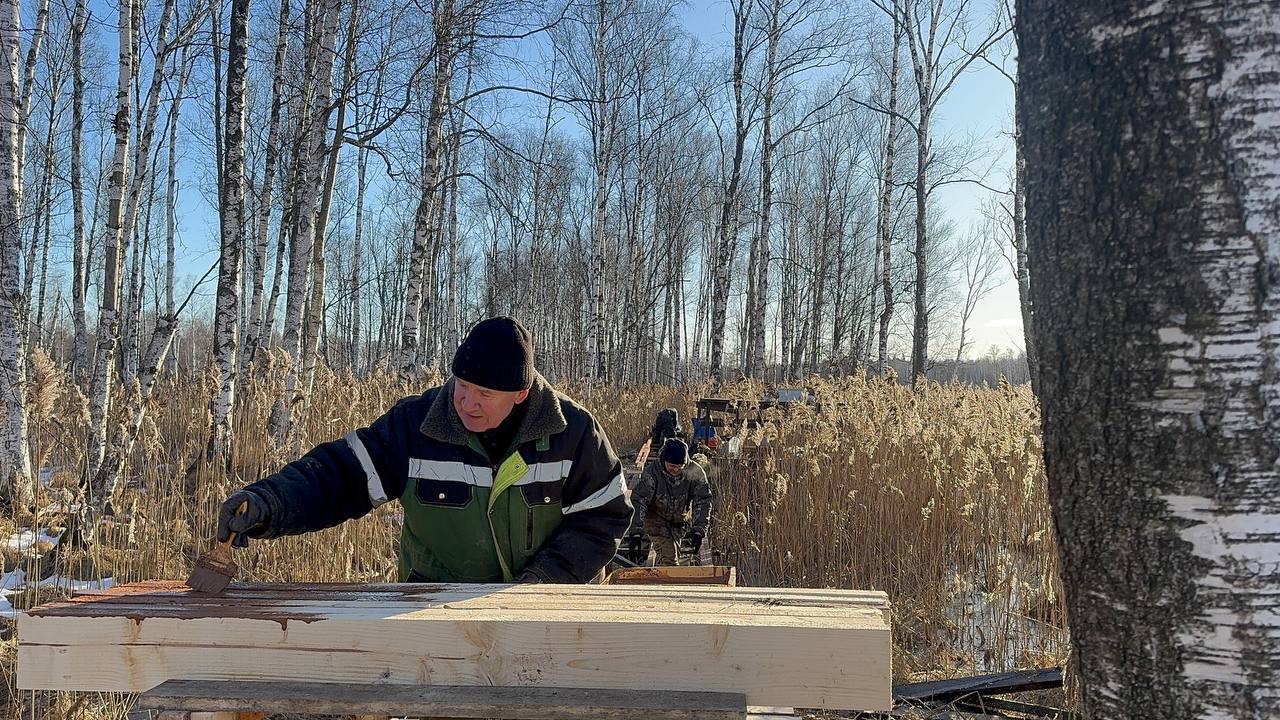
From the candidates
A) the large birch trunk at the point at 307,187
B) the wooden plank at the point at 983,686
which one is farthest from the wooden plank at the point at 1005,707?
the large birch trunk at the point at 307,187

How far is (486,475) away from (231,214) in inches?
180

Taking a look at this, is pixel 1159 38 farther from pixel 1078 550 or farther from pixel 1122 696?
pixel 1122 696

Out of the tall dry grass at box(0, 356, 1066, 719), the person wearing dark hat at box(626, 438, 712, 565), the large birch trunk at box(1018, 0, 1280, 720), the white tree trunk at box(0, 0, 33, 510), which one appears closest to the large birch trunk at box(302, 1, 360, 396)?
Result: the tall dry grass at box(0, 356, 1066, 719)

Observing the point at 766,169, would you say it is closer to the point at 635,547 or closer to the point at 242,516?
the point at 635,547

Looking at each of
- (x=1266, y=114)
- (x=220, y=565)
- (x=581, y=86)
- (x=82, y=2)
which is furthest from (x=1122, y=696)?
(x=581, y=86)

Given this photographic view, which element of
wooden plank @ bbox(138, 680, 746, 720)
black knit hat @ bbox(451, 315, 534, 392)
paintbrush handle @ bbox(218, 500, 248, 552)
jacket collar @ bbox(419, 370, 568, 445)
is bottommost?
wooden plank @ bbox(138, 680, 746, 720)

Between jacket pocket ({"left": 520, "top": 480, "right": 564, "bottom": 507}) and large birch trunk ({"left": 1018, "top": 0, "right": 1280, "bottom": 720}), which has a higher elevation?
large birch trunk ({"left": 1018, "top": 0, "right": 1280, "bottom": 720})

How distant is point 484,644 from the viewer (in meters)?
1.68

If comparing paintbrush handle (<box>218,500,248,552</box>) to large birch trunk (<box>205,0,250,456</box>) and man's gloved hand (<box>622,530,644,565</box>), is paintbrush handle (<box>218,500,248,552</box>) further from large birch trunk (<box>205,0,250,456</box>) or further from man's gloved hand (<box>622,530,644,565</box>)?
man's gloved hand (<box>622,530,644,565</box>)

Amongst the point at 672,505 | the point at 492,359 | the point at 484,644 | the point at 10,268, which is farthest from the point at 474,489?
the point at 10,268

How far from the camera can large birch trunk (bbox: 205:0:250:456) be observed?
5.88 m

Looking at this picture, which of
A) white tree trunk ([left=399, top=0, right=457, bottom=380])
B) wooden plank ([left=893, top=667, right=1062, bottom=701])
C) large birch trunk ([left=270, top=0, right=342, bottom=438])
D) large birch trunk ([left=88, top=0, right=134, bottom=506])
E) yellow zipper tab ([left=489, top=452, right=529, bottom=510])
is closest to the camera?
yellow zipper tab ([left=489, top=452, right=529, bottom=510])

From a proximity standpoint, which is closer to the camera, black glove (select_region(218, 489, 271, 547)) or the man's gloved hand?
black glove (select_region(218, 489, 271, 547))

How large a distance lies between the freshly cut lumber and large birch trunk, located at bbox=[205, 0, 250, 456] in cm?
415
